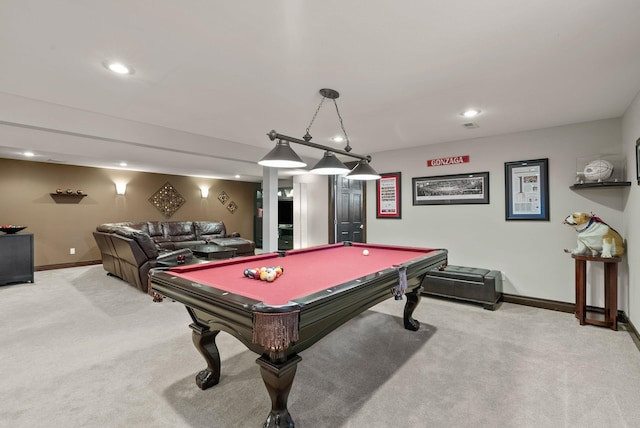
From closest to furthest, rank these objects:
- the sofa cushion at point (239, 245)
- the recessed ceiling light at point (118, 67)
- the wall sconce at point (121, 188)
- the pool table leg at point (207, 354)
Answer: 1. the pool table leg at point (207, 354)
2. the recessed ceiling light at point (118, 67)
3. the sofa cushion at point (239, 245)
4. the wall sconce at point (121, 188)

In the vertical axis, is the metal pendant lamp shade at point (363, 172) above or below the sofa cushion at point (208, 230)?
above

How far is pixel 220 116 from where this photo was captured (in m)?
3.41

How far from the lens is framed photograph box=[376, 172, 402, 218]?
16.4 feet

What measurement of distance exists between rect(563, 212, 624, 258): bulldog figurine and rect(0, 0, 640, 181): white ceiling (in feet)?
3.80

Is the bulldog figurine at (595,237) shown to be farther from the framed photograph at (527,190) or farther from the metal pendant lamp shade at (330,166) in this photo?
the metal pendant lamp shade at (330,166)

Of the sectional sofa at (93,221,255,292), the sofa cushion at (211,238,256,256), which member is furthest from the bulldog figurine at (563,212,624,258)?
the sofa cushion at (211,238,256,256)

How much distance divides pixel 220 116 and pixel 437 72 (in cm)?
235

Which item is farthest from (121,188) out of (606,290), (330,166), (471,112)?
(606,290)

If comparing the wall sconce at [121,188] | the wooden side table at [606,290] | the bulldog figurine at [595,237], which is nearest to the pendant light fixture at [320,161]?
the bulldog figurine at [595,237]

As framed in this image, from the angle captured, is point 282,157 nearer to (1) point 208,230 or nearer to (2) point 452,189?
(2) point 452,189

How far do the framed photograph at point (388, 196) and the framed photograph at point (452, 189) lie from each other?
30 centimetres

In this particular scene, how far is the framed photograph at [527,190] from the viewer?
369cm

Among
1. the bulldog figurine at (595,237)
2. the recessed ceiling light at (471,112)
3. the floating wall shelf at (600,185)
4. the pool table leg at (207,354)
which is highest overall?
the recessed ceiling light at (471,112)

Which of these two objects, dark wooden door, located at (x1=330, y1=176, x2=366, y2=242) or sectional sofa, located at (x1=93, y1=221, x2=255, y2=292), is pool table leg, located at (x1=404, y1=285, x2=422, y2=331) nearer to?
dark wooden door, located at (x1=330, y1=176, x2=366, y2=242)
